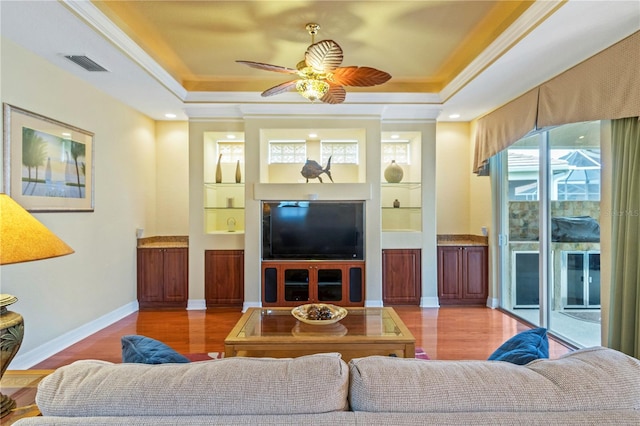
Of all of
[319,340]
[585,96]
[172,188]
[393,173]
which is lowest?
[319,340]

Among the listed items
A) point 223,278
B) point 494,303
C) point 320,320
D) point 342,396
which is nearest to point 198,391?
point 342,396

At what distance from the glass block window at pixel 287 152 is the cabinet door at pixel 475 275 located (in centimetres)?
267

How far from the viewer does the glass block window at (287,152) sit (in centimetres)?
462

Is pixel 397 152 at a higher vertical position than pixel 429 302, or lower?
higher

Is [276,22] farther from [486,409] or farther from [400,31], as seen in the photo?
[486,409]

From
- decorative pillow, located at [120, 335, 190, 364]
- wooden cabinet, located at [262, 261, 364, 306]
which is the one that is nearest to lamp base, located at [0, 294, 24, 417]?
decorative pillow, located at [120, 335, 190, 364]

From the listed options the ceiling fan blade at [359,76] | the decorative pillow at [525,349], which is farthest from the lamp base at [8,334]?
the ceiling fan blade at [359,76]

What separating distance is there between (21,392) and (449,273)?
14.6 feet

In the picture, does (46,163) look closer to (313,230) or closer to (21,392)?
(21,392)

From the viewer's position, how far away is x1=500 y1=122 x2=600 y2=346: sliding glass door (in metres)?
2.98

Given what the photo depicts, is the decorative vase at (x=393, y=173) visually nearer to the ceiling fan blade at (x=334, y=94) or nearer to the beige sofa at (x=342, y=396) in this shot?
the ceiling fan blade at (x=334, y=94)

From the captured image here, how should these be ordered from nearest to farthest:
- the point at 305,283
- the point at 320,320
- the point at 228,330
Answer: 1. the point at 320,320
2. the point at 228,330
3. the point at 305,283

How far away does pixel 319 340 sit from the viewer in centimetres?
221

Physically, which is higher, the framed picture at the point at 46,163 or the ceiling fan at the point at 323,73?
the ceiling fan at the point at 323,73
